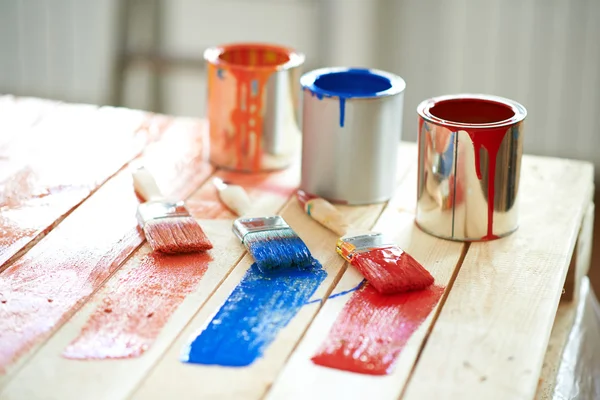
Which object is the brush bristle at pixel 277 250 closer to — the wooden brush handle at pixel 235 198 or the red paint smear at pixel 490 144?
the wooden brush handle at pixel 235 198

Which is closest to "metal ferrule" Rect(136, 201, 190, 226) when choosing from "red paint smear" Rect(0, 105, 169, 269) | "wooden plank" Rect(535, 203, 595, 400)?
"red paint smear" Rect(0, 105, 169, 269)

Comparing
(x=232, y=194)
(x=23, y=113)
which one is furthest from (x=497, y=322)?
(x=23, y=113)

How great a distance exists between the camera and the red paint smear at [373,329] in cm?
89

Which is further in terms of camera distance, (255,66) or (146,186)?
(255,66)

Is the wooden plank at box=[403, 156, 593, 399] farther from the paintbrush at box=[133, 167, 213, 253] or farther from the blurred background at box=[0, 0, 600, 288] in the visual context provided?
the blurred background at box=[0, 0, 600, 288]

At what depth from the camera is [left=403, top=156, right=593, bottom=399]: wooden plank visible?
86cm

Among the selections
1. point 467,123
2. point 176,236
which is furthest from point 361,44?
point 176,236

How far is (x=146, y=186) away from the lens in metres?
1.26

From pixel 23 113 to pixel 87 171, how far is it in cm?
28

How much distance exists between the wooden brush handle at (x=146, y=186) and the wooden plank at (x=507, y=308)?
44cm

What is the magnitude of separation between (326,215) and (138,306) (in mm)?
317

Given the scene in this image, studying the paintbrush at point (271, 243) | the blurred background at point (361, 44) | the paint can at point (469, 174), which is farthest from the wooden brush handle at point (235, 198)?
the blurred background at point (361, 44)

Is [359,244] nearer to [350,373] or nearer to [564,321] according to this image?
[350,373]

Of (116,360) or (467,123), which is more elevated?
(467,123)
